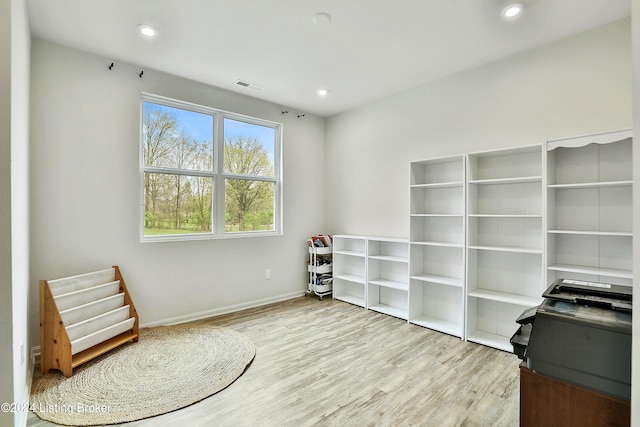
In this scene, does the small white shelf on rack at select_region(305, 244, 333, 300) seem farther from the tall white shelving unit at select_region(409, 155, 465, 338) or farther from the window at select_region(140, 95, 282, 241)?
the tall white shelving unit at select_region(409, 155, 465, 338)

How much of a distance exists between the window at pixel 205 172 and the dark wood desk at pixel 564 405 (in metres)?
3.38

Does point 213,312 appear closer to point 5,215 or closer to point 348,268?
point 348,268

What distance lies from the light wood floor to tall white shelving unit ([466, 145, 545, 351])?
0.39 meters

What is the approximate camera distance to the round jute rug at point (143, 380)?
6.49 ft

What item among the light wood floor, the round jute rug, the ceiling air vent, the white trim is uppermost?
the ceiling air vent

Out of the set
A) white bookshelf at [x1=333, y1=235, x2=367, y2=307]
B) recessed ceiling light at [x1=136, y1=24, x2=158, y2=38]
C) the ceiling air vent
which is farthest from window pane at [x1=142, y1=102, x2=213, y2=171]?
white bookshelf at [x1=333, y1=235, x2=367, y2=307]

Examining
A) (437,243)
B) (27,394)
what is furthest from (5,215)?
(437,243)

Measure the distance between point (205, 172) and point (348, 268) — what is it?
2412 millimetres

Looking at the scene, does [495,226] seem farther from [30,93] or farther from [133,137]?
[30,93]

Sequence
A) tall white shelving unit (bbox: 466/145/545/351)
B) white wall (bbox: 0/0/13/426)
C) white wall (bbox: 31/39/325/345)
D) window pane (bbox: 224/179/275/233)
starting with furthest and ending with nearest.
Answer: window pane (bbox: 224/179/275/233), tall white shelving unit (bbox: 466/145/545/351), white wall (bbox: 31/39/325/345), white wall (bbox: 0/0/13/426)

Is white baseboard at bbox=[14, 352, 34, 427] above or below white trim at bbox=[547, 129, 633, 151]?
below

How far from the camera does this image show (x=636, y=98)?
2.94 feet

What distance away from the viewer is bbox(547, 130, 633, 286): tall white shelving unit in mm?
2420

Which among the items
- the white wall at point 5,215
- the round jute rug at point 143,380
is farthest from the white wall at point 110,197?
the white wall at point 5,215
